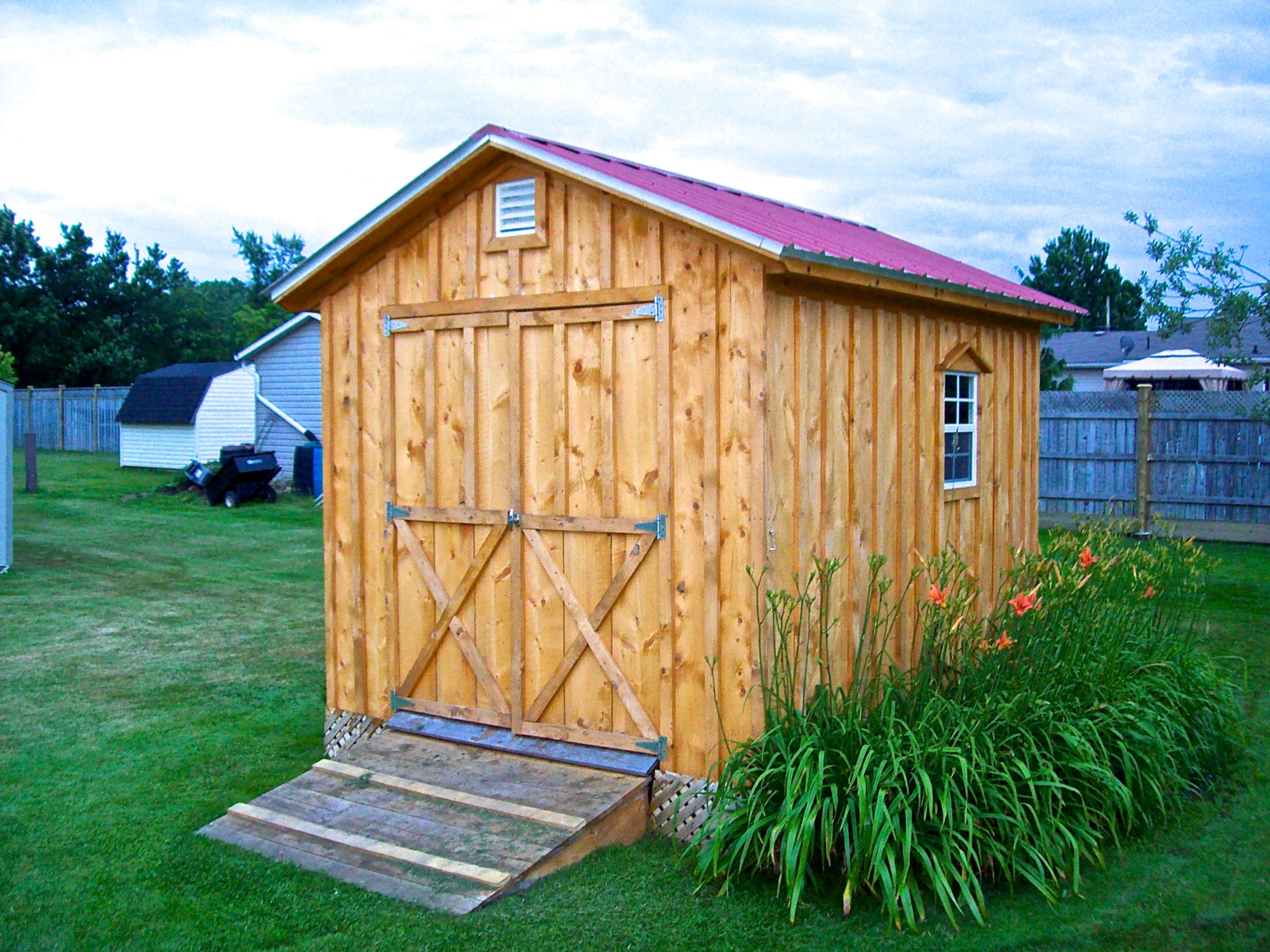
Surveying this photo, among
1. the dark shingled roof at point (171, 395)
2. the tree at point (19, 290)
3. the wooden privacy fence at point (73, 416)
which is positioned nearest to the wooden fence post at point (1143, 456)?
the dark shingled roof at point (171, 395)

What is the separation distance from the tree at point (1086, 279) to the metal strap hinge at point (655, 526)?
45606mm

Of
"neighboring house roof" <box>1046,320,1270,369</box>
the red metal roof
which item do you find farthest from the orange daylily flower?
"neighboring house roof" <box>1046,320,1270,369</box>

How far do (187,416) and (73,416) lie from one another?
8.65m

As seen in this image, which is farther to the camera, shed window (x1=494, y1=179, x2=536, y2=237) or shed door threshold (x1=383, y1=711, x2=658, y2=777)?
shed window (x1=494, y1=179, x2=536, y2=237)

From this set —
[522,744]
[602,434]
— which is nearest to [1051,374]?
[602,434]

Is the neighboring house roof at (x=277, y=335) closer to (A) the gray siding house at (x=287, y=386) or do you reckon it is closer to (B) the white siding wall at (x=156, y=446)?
(A) the gray siding house at (x=287, y=386)

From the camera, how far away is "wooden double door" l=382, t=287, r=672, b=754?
545 cm

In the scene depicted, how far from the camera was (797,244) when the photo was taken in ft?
16.4

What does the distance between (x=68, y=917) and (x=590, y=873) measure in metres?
2.03

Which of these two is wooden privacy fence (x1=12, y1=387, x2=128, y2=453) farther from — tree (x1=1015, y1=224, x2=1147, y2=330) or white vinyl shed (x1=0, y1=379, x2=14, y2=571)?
tree (x1=1015, y1=224, x2=1147, y2=330)

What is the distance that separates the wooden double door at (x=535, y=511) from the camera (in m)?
5.45

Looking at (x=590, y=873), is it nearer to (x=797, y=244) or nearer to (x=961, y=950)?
(x=961, y=950)

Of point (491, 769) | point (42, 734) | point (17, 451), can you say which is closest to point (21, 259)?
point (17, 451)

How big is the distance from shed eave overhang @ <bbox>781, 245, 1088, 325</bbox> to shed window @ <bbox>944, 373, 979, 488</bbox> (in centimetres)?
53
